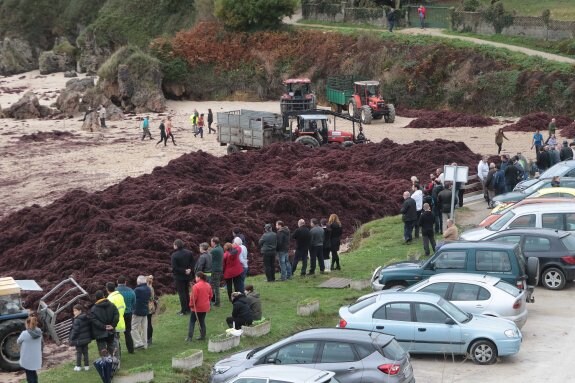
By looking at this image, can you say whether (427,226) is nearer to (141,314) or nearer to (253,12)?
(141,314)

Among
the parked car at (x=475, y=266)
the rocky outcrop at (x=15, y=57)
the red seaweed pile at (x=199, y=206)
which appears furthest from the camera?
the rocky outcrop at (x=15, y=57)

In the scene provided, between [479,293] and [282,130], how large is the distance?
3039 centimetres

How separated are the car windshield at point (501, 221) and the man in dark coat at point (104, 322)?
12.0 metres

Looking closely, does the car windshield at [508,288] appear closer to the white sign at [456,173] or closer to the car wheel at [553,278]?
the car wheel at [553,278]

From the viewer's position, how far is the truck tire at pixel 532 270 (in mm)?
23625

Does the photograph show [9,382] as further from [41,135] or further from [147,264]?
[41,135]

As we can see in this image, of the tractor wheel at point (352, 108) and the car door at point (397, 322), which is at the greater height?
the tractor wheel at point (352, 108)

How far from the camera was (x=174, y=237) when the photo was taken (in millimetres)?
31656

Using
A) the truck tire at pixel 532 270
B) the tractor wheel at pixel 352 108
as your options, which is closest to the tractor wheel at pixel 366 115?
the tractor wheel at pixel 352 108

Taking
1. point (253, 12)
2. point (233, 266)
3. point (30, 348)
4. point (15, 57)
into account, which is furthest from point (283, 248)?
point (15, 57)

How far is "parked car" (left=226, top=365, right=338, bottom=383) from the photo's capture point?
14.8 meters

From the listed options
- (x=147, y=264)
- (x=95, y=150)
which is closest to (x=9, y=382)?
(x=147, y=264)

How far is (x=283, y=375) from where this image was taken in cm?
1494

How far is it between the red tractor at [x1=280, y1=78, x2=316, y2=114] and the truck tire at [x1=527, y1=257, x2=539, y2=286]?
1439 inches
